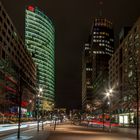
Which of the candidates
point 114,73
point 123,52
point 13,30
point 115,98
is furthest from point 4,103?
point 114,73

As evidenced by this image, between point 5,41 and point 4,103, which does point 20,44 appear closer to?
point 5,41

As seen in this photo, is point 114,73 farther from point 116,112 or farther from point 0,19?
point 0,19

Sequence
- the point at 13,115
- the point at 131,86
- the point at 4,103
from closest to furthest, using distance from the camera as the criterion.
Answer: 1. the point at 131,86
2. the point at 4,103
3. the point at 13,115

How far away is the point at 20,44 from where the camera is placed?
16962 cm

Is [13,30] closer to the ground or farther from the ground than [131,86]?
farther from the ground

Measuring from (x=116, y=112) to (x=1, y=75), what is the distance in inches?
2991

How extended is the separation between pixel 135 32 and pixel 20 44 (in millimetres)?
62022

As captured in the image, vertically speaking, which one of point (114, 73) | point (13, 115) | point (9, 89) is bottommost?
point (13, 115)

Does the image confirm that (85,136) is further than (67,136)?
Yes

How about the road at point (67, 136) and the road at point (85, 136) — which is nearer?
the road at point (67, 136)

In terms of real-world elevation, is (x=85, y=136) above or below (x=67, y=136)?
below

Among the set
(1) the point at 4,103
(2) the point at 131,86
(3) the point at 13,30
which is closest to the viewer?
(2) the point at 131,86

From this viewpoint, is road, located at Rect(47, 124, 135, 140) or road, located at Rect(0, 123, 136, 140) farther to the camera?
road, located at Rect(47, 124, 135, 140)

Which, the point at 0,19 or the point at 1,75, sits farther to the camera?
the point at 0,19
